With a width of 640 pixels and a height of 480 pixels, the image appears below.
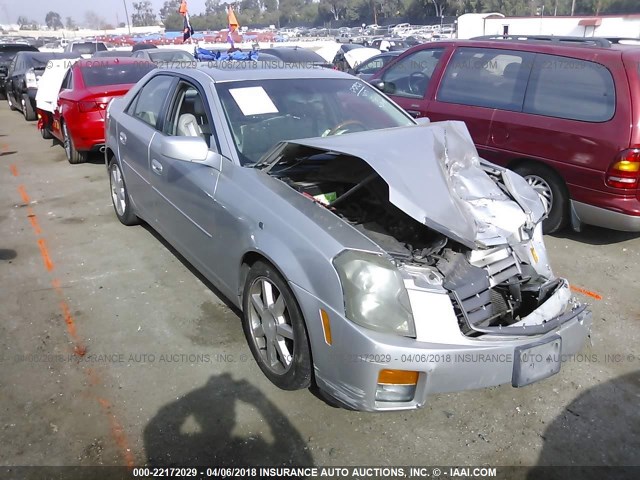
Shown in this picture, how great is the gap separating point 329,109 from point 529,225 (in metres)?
1.62

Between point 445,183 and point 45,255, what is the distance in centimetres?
371

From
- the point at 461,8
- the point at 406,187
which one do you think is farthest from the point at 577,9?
the point at 406,187

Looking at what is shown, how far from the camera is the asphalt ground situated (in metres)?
2.57

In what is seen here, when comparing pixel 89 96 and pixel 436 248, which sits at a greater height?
pixel 89 96

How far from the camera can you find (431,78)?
607 cm

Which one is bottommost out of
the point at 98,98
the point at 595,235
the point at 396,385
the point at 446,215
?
the point at 595,235

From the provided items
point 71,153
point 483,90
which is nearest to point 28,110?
point 71,153

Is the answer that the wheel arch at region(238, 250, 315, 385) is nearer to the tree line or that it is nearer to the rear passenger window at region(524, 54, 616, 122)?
the rear passenger window at region(524, 54, 616, 122)

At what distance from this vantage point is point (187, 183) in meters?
3.54

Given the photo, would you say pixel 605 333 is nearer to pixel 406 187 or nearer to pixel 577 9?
pixel 406 187

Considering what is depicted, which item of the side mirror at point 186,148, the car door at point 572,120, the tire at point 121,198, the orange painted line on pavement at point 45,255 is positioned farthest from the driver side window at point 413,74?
the orange painted line on pavement at point 45,255

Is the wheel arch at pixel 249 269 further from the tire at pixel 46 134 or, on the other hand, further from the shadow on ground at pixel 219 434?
the tire at pixel 46 134

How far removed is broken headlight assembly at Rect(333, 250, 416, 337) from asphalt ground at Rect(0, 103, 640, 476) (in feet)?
2.23

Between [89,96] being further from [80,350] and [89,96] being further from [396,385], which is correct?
[396,385]
